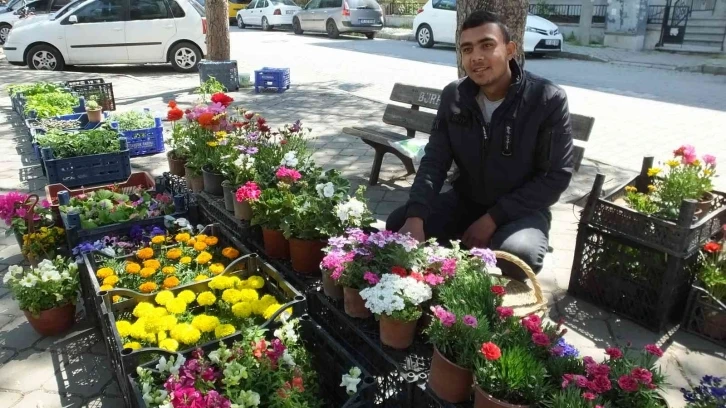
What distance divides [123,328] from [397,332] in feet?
3.76

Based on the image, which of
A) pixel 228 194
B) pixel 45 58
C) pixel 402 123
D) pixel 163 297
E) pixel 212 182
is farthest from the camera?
pixel 45 58

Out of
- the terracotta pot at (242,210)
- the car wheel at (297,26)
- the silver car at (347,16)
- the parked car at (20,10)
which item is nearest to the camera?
the terracotta pot at (242,210)

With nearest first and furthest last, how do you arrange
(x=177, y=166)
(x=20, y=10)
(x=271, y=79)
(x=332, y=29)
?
(x=177, y=166) → (x=271, y=79) → (x=20, y=10) → (x=332, y=29)

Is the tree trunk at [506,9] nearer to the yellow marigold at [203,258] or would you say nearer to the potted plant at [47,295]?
the yellow marigold at [203,258]

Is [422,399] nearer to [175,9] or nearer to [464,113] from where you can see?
[464,113]

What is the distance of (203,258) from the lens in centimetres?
298

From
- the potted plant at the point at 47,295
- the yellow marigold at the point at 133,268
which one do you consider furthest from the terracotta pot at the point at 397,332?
the potted plant at the point at 47,295

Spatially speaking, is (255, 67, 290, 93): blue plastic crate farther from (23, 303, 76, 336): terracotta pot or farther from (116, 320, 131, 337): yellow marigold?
(116, 320, 131, 337): yellow marigold

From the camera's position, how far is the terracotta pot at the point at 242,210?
3222mm

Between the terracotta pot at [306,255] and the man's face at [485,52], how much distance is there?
114 centimetres

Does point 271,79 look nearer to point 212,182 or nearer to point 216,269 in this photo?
point 212,182

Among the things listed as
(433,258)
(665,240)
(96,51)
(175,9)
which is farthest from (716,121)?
(96,51)

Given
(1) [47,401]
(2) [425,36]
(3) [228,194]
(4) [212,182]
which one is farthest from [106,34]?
(1) [47,401]

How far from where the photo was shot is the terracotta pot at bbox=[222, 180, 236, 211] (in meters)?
3.36
